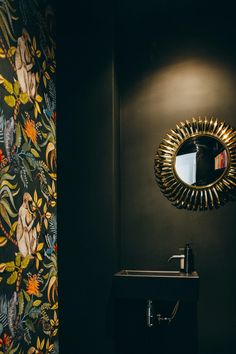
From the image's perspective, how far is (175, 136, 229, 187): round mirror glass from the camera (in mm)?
2262

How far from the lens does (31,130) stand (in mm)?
1926

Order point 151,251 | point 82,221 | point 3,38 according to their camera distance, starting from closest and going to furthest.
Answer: point 3,38 < point 82,221 < point 151,251

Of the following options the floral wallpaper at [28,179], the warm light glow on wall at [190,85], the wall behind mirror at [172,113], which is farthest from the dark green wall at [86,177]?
the warm light glow on wall at [190,85]

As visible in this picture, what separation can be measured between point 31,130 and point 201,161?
1.14 meters

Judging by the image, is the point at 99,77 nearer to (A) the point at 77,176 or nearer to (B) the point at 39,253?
(A) the point at 77,176

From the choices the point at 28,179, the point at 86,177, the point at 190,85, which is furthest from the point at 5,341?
the point at 190,85

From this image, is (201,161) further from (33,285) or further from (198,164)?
(33,285)

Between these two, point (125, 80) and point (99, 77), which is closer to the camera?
point (99, 77)

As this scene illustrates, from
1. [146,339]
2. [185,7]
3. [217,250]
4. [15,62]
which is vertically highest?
[185,7]

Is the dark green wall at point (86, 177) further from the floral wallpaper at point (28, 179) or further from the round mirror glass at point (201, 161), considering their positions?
the round mirror glass at point (201, 161)

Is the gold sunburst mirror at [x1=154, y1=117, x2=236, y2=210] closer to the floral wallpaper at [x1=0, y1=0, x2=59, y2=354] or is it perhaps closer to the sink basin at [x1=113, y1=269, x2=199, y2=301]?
the sink basin at [x1=113, y1=269, x2=199, y2=301]

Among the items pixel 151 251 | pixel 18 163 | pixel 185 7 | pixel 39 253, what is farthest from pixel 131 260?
pixel 185 7

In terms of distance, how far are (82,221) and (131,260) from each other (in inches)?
18.8

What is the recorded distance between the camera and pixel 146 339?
2.28 metres
